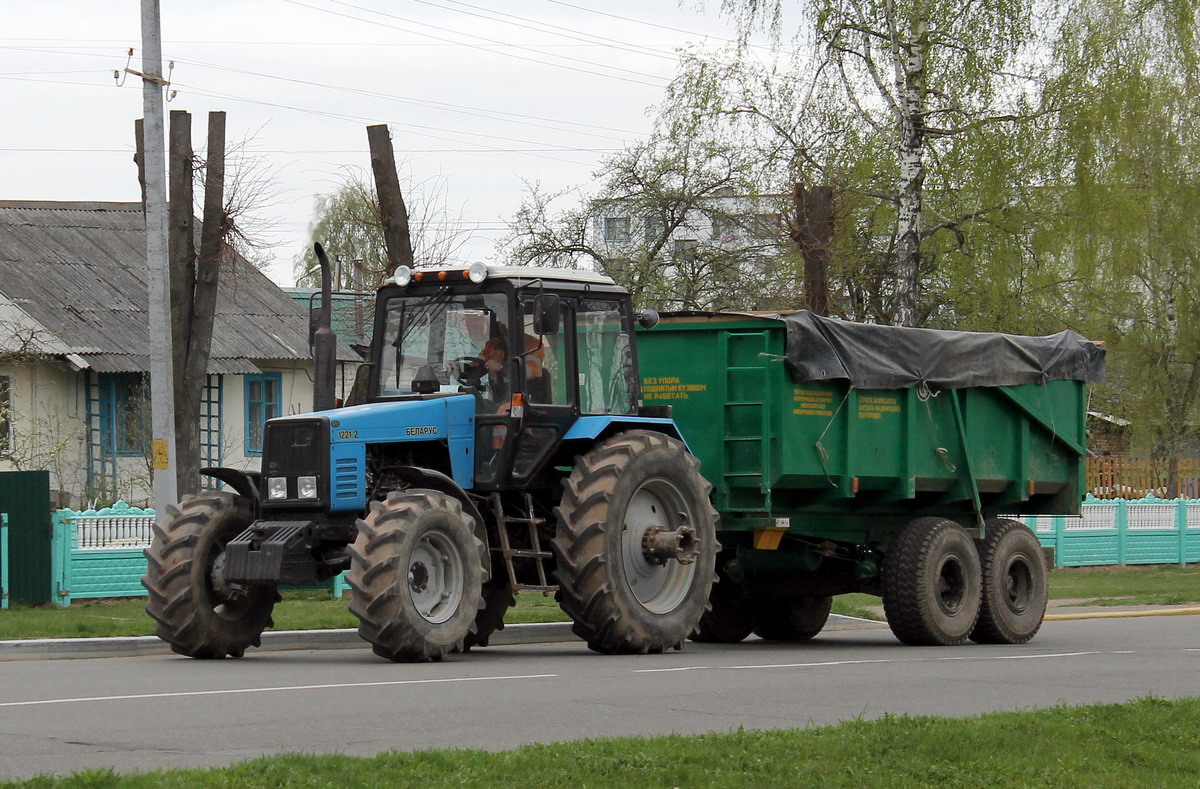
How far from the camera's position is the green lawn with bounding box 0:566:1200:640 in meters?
16.4

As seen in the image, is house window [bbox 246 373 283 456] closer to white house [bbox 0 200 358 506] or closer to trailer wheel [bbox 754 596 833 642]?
white house [bbox 0 200 358 506]

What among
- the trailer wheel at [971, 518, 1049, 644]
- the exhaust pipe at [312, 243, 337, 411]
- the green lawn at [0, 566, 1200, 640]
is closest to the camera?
the exhaust pipe at [312, 243, 337, 411]

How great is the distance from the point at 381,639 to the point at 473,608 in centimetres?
86

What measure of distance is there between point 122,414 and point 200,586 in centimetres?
2066

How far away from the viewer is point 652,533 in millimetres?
14516

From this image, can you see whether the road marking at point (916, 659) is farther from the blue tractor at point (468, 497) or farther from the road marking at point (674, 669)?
the blue tractor at point (468, 497)

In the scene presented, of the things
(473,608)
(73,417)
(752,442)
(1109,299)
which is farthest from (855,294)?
(473,608)

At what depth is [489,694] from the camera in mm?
10914

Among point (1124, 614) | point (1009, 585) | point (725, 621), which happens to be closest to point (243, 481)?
point (725, 621)

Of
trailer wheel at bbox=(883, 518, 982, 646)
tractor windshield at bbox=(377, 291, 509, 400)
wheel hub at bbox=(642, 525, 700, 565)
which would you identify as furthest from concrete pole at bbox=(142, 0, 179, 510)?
trailer wheel at bbox=(883, 518, 982, 646)

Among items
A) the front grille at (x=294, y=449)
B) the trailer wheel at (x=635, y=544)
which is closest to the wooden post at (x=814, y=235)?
the trailer wheel at (x=635, y=544)

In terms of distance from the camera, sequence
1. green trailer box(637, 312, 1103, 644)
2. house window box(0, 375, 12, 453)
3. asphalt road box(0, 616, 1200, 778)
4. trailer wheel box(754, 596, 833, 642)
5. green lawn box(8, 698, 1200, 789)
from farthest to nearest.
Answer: house window box(0, 375, 12, 453), trailer wheel box(754, 596, 833, 642), green trailer box(637, 312, 1103, 644), asphalt road box(0, 616, 1200, 778), green lawn box(8, 698, 1200, 789)

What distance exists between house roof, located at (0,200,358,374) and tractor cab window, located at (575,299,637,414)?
15793mm

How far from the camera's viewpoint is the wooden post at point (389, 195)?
855 inches
